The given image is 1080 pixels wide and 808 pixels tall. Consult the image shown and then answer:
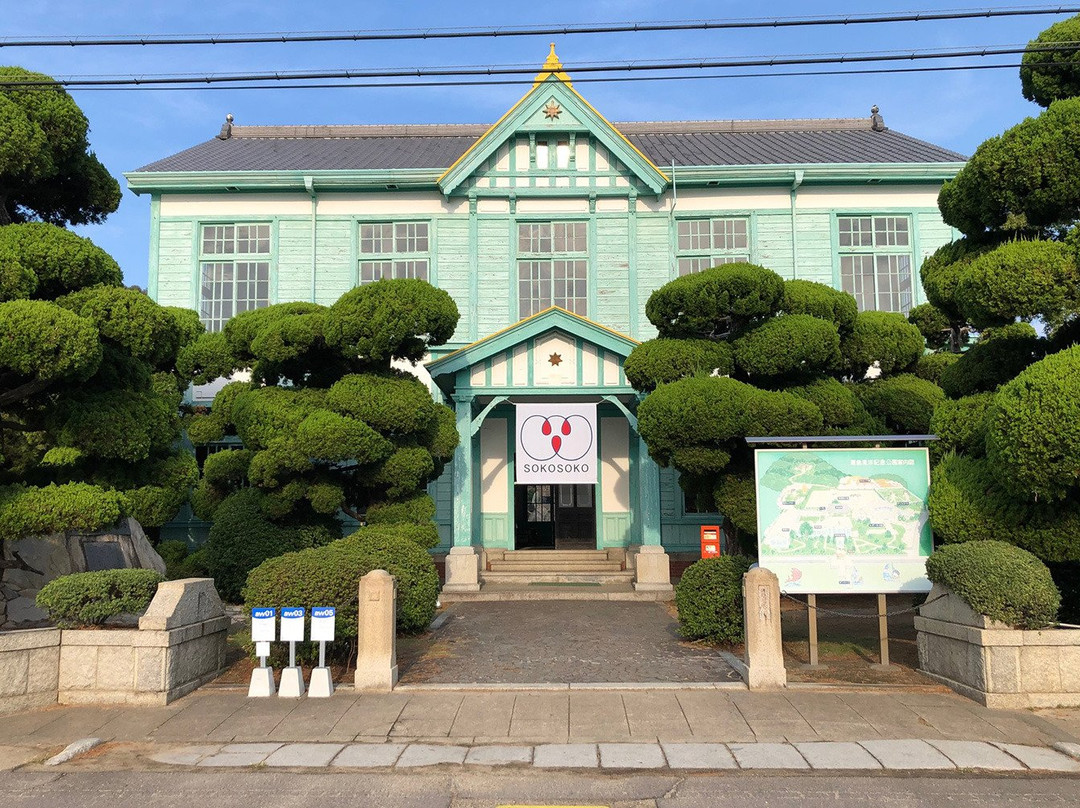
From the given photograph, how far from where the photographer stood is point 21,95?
8570mm

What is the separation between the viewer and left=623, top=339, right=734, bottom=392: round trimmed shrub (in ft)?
36.6

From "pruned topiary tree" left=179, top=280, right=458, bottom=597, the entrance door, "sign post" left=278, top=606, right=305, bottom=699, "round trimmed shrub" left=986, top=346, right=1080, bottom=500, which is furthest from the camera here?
the entrance door

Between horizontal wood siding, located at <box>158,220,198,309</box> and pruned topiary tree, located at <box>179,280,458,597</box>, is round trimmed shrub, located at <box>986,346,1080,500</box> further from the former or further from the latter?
horizontal wood siding, located at <box>158,220,198,309</box>

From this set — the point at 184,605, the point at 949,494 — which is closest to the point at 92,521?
the point at 184,605

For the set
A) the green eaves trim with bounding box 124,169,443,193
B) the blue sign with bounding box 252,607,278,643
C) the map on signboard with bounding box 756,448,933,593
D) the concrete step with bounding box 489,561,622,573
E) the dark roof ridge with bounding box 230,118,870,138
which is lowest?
the concrete step with bounding box 489,561,622,573

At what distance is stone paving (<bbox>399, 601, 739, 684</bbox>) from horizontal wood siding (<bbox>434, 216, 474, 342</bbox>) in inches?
281

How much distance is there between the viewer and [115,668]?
785 centimetres

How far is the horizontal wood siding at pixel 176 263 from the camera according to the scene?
58.3ft

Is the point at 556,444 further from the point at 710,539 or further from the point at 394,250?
the point at 394,250

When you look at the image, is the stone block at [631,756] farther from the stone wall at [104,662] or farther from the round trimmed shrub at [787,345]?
the round trimmed shrub at [787,345]

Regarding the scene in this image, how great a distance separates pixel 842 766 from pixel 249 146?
21644 millimetres

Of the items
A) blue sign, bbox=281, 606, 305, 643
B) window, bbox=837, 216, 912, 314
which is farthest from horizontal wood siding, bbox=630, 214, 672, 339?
blue sign, bbox=281, 606, 305, 643

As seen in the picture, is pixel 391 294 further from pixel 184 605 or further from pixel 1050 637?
pixel 1050 637

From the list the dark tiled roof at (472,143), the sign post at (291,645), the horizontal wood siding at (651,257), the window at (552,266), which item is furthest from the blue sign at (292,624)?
the dark tiled roof at (472,143)
